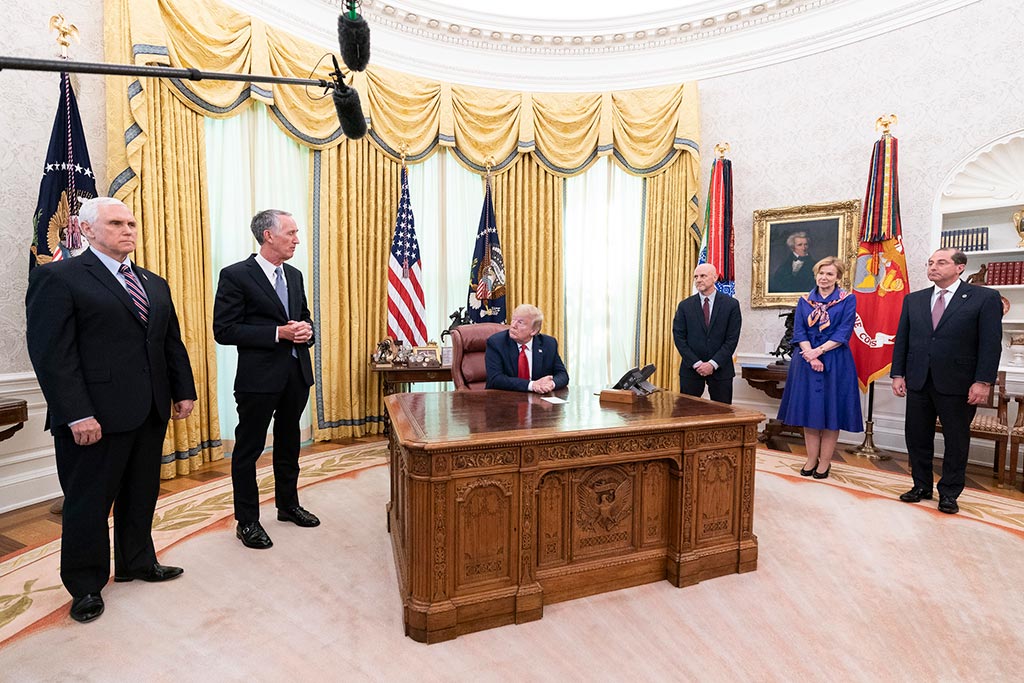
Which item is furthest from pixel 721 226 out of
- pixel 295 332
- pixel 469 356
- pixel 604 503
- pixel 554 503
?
pixel 295 332

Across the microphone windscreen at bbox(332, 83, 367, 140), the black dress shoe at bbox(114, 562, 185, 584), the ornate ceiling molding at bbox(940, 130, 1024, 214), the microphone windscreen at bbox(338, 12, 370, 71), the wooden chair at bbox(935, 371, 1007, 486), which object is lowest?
the black dress shoe at bbox(114, 562, 185, 584)

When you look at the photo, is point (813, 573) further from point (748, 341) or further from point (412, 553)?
point (748, 341)

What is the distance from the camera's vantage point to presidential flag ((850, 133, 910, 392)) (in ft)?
16.6

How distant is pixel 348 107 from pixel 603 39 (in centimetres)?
594

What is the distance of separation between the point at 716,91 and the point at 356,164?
13.8 ft

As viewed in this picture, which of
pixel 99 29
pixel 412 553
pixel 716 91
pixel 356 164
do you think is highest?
pixel 716 91

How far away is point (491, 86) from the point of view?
650 centimetres

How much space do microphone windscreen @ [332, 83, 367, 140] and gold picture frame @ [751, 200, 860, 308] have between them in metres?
5.53

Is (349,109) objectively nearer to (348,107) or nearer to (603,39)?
(348,107)

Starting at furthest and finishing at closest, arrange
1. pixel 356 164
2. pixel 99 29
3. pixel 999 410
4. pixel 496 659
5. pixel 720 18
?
1. pixel 720 18
2. pixel 356 164
3. pixel 999 410
4. pixel 99 29
5. pixel 496 659

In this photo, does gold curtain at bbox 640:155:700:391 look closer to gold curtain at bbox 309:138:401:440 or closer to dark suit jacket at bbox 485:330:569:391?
gold curtain at bbox 309:138:401:440

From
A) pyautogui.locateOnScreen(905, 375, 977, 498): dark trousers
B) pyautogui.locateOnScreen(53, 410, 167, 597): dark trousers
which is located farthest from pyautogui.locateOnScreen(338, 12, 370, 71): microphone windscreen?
pyautogui.locateOnScreen(905, 375, 977, 498): dark trousers

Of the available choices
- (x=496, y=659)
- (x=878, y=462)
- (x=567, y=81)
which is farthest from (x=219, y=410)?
(x=878, y=462)

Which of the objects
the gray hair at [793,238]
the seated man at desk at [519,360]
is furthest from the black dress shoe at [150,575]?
the gray hair at [793,238]
